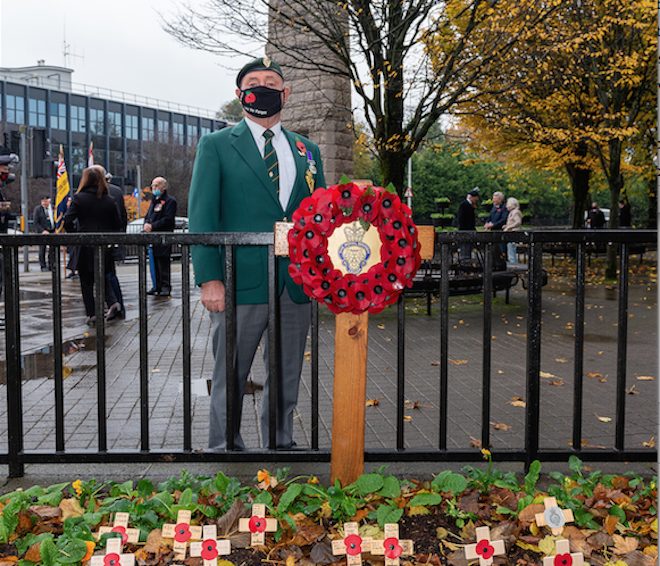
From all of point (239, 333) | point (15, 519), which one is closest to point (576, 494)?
point (239, 333)

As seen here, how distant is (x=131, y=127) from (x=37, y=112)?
33.4 ft

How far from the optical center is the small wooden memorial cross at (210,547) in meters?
2.86

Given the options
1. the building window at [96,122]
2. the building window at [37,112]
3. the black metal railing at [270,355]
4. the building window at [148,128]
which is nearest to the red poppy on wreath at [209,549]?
the black metal railing at [270,355]

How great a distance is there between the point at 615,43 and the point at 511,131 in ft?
12.7

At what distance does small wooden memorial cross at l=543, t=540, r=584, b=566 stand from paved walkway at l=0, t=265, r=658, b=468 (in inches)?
52.8

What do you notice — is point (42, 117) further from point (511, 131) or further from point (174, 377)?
point (174, 377)

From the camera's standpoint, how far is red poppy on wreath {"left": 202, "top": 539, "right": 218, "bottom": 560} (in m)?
2.87

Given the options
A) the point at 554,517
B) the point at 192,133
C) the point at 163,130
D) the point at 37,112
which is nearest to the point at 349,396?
the point at 554,517

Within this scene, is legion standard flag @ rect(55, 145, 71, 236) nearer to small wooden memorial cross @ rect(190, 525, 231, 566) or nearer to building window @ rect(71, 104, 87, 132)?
small wooden memorial cross @ rect(190, 525, 231, 566)

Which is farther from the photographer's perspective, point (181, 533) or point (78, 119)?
point (78, 119)

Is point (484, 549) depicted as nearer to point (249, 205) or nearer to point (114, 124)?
point (249, 205)

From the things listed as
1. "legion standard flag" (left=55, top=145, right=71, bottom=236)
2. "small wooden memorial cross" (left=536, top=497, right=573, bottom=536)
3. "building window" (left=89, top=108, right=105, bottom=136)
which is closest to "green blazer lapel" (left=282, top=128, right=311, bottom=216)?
"small wooden memorial cross" (left=536, top=497, right=573, bottom=536)

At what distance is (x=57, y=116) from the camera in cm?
6956

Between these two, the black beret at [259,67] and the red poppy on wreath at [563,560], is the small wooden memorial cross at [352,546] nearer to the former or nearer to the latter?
the red poppy on wreath at [563,560]
